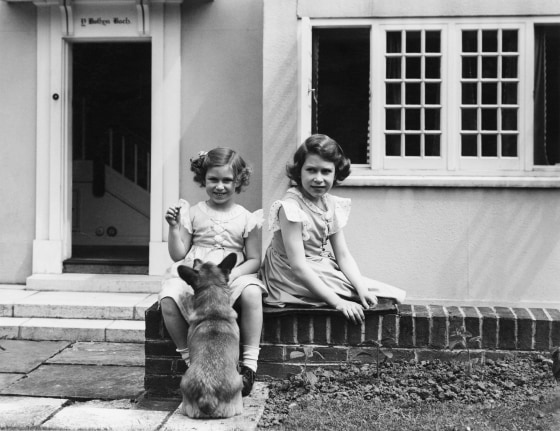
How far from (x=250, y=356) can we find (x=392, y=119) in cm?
405

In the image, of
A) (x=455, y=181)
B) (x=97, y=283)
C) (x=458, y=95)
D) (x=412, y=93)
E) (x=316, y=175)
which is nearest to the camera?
(x=316, y=175)

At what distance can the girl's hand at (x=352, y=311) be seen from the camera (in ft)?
13.8

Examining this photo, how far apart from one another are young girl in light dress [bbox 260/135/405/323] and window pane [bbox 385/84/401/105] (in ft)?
10.1

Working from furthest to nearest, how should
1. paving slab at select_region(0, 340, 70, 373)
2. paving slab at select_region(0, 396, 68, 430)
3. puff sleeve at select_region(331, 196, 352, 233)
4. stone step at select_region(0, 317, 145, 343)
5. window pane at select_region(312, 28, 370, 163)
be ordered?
window pane at select_region(312, 28, 370, 163) < stone step at select_region(0, 317, 145, 343) < paving slab at select_region(0, 340, 70, 373) < puff sleeve at select_region(331, 196, 352, 233) < paving slab at select_region(0, 396, 68, 430)

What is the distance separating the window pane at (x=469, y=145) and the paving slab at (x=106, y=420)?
4698 mm

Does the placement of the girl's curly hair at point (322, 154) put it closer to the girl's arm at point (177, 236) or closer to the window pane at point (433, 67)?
the girl's arm at point (177, 236)

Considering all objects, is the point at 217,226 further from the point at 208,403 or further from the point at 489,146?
the point at 489,146

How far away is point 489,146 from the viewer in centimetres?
741

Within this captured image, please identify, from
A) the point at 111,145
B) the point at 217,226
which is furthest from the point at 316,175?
the point at 111,145

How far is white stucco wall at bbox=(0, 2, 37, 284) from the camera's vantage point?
8.19 metres

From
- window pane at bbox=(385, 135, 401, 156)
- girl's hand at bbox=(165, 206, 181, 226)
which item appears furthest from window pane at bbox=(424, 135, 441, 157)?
girl's hand at bbox=(165, 206, 181, 226)

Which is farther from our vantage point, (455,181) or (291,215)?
(455,181)

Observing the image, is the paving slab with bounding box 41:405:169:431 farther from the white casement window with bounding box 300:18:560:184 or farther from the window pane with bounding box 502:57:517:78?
the window pane with bounding box 502:57:517:78

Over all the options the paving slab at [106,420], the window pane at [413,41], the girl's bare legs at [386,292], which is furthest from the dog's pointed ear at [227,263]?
the window pane at [413,41]
